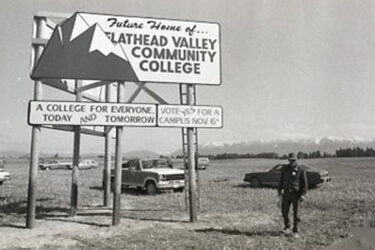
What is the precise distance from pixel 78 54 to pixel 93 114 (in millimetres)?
564

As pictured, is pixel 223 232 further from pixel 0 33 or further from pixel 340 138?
pixel 0 33

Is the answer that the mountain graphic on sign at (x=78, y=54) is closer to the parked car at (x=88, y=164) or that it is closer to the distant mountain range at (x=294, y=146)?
the distant mountain range at (x=294, y=146)

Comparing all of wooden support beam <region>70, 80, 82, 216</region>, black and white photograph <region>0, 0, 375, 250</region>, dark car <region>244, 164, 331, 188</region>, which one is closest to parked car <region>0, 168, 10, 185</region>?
black and white photograph <region>0, 0, 375, 250</region>

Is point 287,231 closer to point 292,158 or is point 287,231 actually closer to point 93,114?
point 292,158

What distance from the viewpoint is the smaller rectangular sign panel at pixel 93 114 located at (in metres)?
3.81

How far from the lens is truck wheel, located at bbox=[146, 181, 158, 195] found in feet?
23.4

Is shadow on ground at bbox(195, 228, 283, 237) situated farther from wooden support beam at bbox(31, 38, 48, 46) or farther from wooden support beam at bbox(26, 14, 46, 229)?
wooden support beam at bbox(31, 38, 48, 46)

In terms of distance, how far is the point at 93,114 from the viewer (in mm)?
3949

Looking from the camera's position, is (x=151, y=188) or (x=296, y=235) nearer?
(x=296, y=235)

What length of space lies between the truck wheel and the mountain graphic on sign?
3.60 m

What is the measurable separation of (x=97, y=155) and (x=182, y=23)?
190 centimetres

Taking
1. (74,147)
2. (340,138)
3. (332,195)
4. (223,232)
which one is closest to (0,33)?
(74,147)

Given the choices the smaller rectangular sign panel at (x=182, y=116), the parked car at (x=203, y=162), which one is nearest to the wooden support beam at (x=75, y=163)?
the smaller rectangular sign panel at (x=182, y=116)

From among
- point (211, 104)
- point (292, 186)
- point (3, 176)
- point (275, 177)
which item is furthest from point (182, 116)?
point (3, 176)
